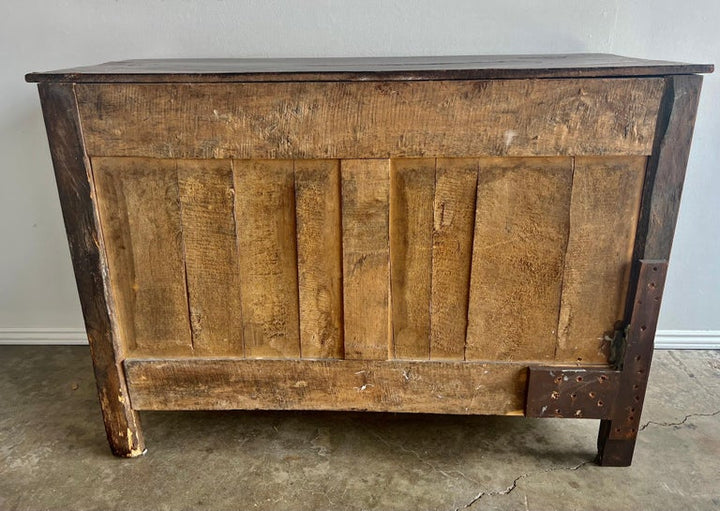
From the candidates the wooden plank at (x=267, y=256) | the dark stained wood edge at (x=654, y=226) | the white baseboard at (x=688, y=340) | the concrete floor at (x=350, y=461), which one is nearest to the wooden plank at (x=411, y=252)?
the wooden plank at (x=267, y=256)

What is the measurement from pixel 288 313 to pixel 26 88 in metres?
1.29

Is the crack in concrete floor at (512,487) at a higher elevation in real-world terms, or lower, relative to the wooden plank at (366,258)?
lower

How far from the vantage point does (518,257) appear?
1.38 meters

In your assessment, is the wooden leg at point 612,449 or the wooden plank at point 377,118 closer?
the wooden plank at point 377,118

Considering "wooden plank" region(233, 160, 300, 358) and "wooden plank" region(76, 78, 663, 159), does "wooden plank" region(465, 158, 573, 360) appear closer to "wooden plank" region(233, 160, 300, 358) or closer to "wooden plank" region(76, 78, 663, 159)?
"wooden plank" region(76, 78, 663, 159)

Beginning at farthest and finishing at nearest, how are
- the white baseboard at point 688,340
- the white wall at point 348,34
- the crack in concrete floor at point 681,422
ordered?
1. the white baseboard at point 688,340
2. the white wall at point 348,34
3. the crack in concrete floor at point 681,422

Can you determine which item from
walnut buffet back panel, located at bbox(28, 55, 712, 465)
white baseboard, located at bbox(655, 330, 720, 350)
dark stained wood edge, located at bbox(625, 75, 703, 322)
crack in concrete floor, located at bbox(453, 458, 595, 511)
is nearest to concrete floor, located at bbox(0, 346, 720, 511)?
crack in concrete floor, located at bbox(453, 458, 595, 511)

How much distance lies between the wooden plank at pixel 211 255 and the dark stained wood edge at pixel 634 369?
0.95 m

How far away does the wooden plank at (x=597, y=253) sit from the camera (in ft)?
4.29

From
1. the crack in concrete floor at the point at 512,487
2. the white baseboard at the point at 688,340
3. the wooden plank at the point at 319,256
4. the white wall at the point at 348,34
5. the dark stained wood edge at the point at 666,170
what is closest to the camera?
the dark stained wood edge at the point at 666,170

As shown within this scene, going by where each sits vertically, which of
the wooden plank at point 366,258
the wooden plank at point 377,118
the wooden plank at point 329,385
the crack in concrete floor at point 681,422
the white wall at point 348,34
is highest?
the white wall at point 348,34

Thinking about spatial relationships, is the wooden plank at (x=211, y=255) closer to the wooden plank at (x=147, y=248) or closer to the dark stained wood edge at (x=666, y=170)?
the wooden plank at (x=147, y=248)

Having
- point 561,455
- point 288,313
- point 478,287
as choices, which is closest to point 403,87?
point 478,287

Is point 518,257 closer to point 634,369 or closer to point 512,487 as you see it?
point 634,369
